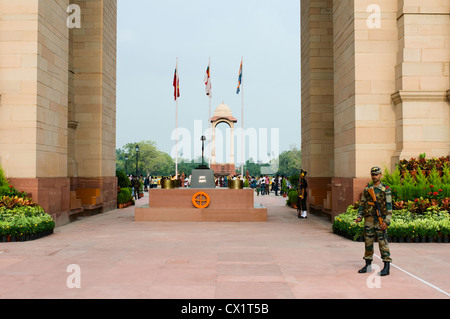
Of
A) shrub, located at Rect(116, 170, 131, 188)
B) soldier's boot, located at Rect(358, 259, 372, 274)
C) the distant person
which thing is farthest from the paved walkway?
shrub, located at Rect(116, 170, 131, 188)

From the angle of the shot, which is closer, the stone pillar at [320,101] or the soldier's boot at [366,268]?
the soldier's boot at [366,268]

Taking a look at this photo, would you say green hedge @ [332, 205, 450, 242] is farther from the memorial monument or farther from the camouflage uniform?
the memorial monument

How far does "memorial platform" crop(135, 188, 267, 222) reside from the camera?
17.0 metres

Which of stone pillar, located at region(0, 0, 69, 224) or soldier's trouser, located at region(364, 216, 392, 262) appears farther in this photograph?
stone pillar, located at region(0, 0, 69, 224)

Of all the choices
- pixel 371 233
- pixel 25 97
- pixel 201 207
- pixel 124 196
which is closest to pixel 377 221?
pixel 371 233

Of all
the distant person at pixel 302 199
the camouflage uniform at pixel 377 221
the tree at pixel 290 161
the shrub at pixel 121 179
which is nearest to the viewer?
the camouflage uniform at pixel 377 221

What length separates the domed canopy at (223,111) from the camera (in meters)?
64.2

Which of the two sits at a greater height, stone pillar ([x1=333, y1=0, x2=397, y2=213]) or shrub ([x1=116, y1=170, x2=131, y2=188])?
stone pillar ([x1=333, y1=0, x2=397, y2=213])

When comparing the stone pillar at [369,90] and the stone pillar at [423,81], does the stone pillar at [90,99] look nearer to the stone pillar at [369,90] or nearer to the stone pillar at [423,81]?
the stone pillar at [369,90]

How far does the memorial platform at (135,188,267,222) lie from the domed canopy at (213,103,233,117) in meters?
47.1

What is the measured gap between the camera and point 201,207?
56.3 ft

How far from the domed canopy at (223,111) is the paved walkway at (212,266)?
50.9 meters

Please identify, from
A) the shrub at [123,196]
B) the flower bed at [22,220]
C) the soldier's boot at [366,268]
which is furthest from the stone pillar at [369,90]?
the shrub at [123,196]

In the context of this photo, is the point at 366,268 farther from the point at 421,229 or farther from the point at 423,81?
the point at 423,81
